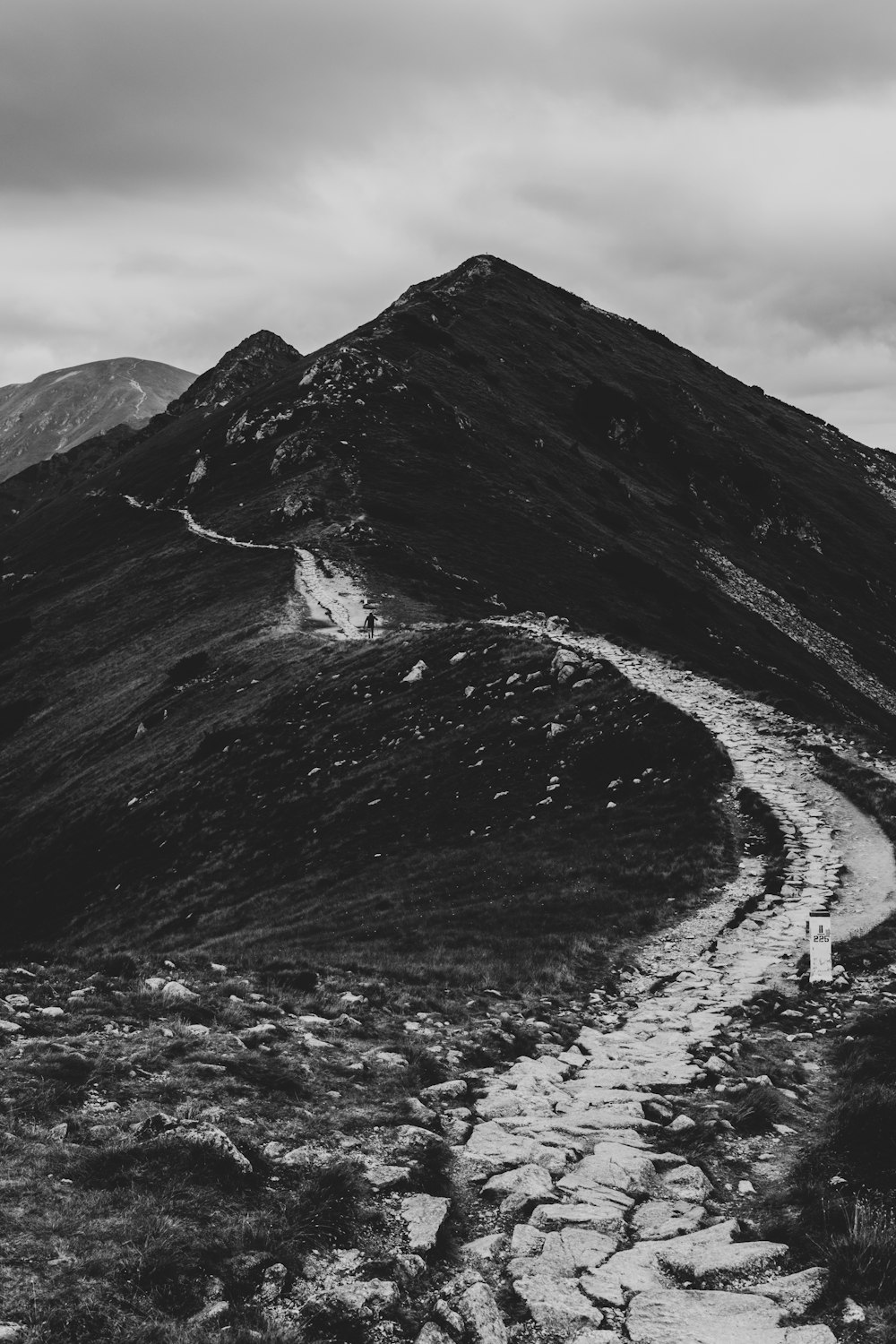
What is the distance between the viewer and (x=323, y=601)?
54.3m

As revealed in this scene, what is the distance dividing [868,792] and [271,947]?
1834 centimetres

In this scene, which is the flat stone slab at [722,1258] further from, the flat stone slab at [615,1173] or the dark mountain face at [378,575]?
the dark mountain face at [378,575]

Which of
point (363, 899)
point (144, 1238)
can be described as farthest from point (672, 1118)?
point (363, 899)

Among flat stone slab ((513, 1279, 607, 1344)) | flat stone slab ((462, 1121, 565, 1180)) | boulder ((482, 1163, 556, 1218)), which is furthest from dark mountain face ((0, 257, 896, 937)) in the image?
flat stone slab ((513, 1279, 607, 1344))

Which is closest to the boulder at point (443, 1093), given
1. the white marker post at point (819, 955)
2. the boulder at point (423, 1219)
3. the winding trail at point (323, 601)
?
the boulder at point (423, 1219)

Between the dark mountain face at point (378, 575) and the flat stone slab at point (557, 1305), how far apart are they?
52.5 ft

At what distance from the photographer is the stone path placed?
7195mm

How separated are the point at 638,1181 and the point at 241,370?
17483 centimetres

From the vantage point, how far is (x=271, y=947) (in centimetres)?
2141

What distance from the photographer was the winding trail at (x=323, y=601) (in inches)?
1988

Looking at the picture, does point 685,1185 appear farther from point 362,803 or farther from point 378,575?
point 378,575

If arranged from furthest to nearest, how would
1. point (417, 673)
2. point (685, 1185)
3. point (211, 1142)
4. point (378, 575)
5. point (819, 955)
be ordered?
point (378, 575) → point (417, 673) → point (819, 955) → point (685, 1185) → point (211, 1142)

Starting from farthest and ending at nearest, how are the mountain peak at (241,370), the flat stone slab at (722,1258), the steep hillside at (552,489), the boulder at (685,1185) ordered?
the mountain peak at (241,370) < the steep hillside at (552,489) < the boulder at (685,1185) < the flat stone slab at (722,1258)

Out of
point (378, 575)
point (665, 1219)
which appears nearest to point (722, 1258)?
point (665, 1219)
